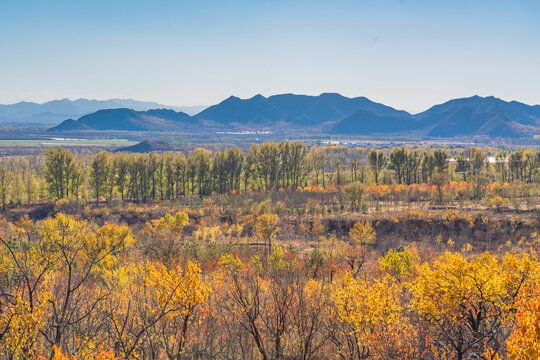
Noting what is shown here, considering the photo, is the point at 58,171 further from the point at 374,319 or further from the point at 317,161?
the point at 374,319

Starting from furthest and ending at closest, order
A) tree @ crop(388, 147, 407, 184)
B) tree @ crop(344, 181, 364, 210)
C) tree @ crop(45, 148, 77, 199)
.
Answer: tree @ crop(388, 147, 407, 184), tree @ crop(45, 148, 77, 199), tree @ crop(344, 181, 364, 210)

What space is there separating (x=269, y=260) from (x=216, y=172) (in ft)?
171

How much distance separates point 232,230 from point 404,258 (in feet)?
96.2

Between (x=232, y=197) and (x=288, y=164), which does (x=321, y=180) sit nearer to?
(x=288, y=164)

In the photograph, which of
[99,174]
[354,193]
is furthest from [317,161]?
[99,174]

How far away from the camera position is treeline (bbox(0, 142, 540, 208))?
6856 cm

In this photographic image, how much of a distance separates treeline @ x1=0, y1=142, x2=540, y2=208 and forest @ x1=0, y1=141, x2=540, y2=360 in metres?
0.38

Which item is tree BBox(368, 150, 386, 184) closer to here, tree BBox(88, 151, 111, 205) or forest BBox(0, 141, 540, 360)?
forest BBox(0, 141, 540, 360)

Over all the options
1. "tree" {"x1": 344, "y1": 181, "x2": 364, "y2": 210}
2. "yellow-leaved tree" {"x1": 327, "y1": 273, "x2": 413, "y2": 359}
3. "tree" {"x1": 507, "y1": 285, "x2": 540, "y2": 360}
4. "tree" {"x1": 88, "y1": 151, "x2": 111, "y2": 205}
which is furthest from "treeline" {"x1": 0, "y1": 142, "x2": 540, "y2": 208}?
"tree" {"x1": 507, "y1": 285, "x2": 540, "y2": 360}

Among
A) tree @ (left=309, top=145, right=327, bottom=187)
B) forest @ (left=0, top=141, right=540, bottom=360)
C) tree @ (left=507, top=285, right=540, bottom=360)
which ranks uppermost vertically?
tree @ (left=309, top=145, right=327, bottom=187)

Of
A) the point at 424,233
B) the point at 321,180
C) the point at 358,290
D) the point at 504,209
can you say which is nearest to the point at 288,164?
the point at 321,180

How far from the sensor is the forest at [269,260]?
11785 mm

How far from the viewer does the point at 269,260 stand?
2677cm

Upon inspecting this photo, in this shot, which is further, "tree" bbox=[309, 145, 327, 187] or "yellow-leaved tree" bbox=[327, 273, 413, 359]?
"tree" bbox=[309, 145, 327, 187]
